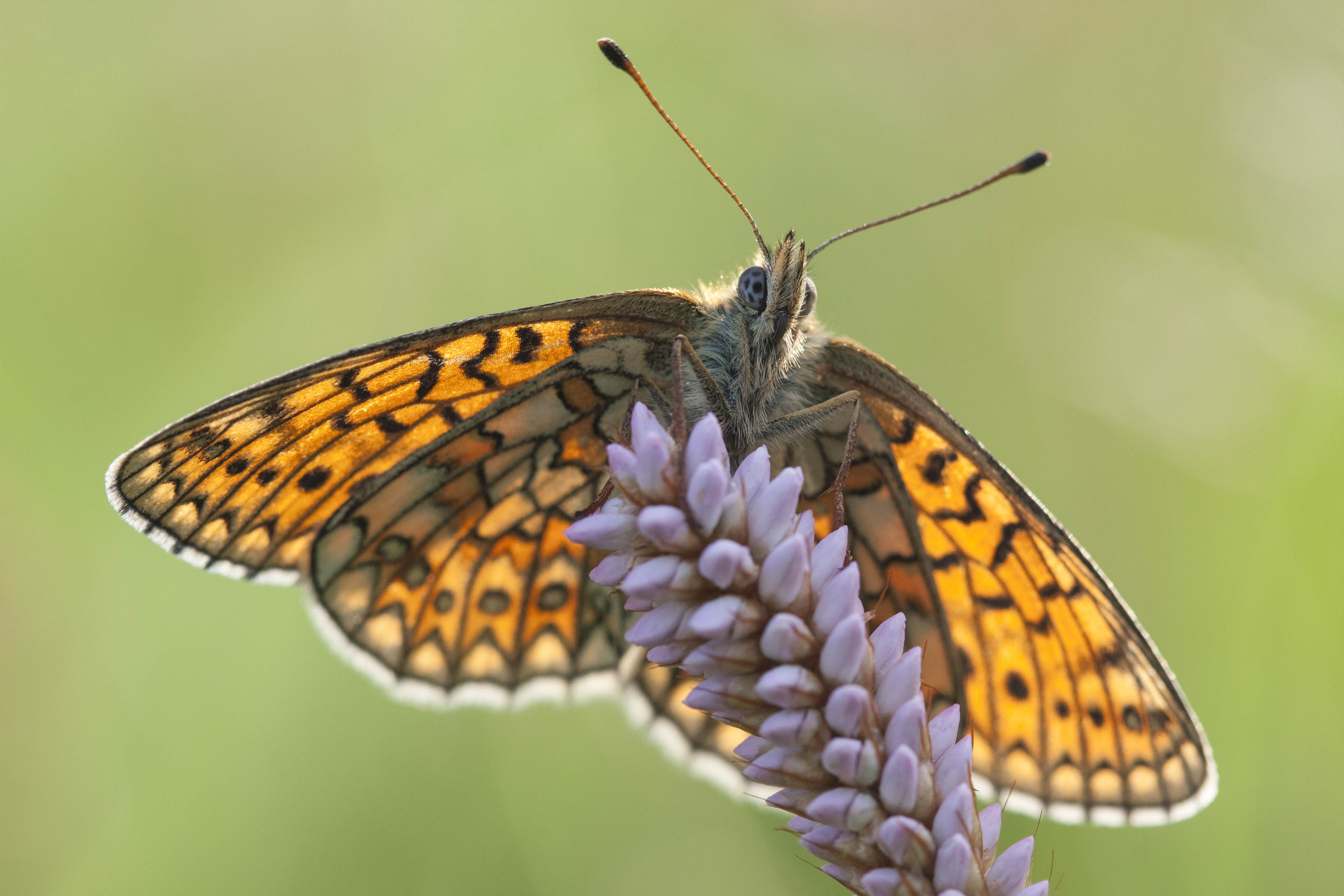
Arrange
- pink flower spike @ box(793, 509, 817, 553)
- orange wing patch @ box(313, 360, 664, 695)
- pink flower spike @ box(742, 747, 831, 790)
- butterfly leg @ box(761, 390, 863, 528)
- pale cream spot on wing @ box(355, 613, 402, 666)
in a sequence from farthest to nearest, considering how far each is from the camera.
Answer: pale cream spot on wing @ box(355, 613, 402, 666)
orange wing patch @ box(313, 360, 664, 695)
butterfly leg @ box(761, 390, 863, 528)
pink flower spike @ box(793, 509, 817, 553)
pink flower spike @ box(742, 747, 831, 790)

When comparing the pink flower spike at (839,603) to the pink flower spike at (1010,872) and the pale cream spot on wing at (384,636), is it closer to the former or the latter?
the pink flower spike at (1010,872)

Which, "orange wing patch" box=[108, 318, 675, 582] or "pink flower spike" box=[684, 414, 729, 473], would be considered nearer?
"pink flower spike" box=[684, 414, 729, 473]

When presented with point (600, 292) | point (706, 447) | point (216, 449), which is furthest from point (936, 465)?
point (600, 292)

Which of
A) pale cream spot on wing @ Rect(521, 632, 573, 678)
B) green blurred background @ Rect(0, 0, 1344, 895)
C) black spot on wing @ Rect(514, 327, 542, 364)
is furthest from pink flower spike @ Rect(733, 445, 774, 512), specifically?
green blurred background @ Rect(0, 0, 1344, 895)

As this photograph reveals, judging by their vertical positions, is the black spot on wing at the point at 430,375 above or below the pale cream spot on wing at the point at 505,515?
above

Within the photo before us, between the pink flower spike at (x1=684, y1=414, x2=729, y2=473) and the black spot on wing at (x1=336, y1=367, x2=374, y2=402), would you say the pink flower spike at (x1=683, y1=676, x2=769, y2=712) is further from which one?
the black spot on wing at (x1=336, y1=367, x2=374, y2=402)

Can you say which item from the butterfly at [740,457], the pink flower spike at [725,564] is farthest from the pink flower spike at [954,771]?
the butterfly at [740,457]
